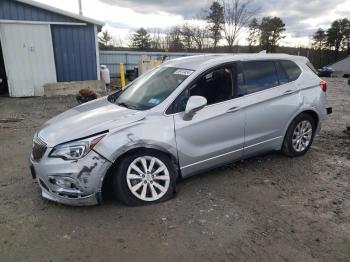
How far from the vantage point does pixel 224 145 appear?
13.5 feet

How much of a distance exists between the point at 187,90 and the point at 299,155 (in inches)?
95.8

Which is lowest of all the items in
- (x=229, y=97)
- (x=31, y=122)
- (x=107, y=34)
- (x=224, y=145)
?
(x=31, y=122)

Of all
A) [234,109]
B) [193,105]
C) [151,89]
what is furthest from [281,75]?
[151,89]

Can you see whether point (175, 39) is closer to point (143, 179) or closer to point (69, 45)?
point (69, 45)

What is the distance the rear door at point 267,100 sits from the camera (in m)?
4.33

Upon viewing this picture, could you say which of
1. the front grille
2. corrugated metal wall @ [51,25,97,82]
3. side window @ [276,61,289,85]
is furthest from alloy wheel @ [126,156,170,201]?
corrugated metal wall @ [51,25,97,82]

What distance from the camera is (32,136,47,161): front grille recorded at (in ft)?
11.4

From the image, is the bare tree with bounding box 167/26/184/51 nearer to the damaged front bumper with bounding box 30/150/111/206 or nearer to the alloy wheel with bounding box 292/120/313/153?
the alloy wheel with bounding box 292/120/313/153

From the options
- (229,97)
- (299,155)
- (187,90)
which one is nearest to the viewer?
(187,90)

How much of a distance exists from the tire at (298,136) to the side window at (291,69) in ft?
2.00

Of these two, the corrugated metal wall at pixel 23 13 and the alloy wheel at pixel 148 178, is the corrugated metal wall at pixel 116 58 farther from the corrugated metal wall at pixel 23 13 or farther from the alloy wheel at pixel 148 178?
the alloy wheel at pixel 148 178

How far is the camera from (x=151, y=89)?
4.32m

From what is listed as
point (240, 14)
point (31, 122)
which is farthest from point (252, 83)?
point (240, 14)

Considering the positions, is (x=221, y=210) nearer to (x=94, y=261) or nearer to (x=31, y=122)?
(x=94, y=261)
